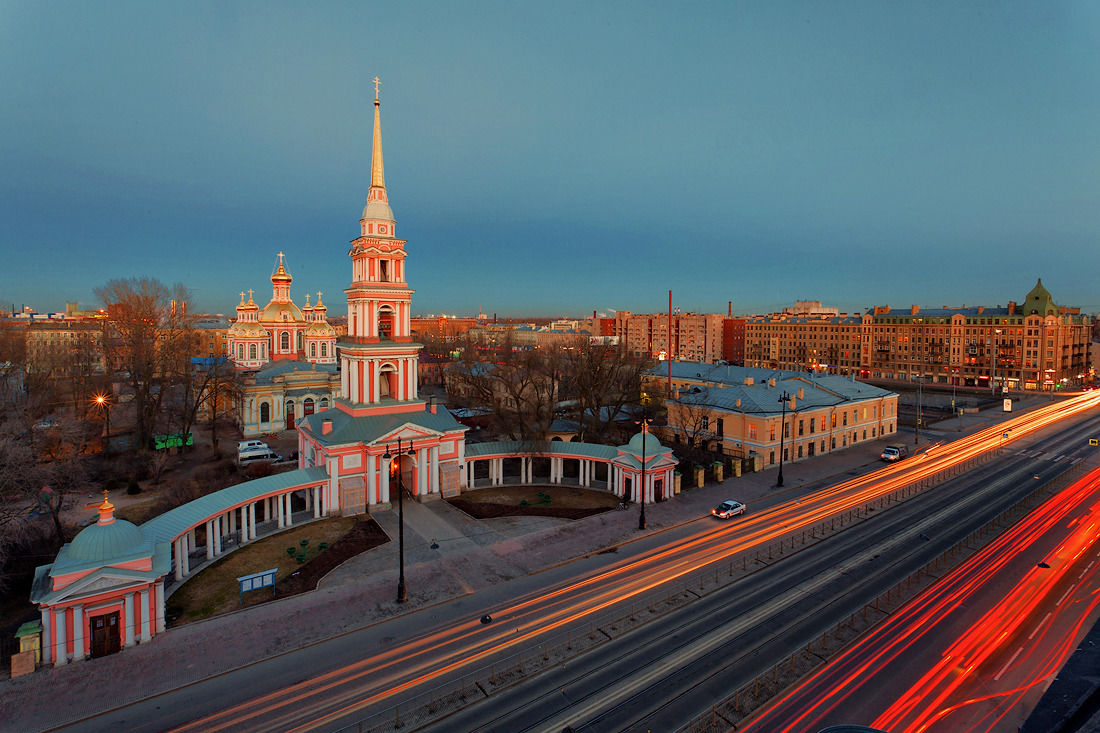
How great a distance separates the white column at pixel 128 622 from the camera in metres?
18.2

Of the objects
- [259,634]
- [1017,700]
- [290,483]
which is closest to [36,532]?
[290,483]

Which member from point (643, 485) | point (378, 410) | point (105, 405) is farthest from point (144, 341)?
point (643, 485)

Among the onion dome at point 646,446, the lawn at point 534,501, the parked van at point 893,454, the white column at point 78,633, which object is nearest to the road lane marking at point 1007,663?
the onion dome at point 646,446

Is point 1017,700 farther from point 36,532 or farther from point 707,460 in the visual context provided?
point 36,532

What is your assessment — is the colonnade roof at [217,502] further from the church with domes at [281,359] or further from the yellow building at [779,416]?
the yellow building at [779,416]

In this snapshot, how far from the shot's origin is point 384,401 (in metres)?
34.8

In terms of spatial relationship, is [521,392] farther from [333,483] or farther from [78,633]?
[78,633]

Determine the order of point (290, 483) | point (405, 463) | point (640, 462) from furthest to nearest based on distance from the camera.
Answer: point (405, 463) → point (640, 462) → point (290, 483)

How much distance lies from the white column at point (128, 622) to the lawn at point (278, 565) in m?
Answer: 1.41

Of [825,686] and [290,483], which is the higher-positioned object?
[290,483]

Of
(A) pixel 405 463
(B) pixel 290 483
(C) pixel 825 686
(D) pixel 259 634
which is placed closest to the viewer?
(C) pixel 825 686

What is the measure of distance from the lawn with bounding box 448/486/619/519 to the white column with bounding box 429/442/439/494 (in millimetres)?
1527

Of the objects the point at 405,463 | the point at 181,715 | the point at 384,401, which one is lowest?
the point at 181,715

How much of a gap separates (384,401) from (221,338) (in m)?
123
